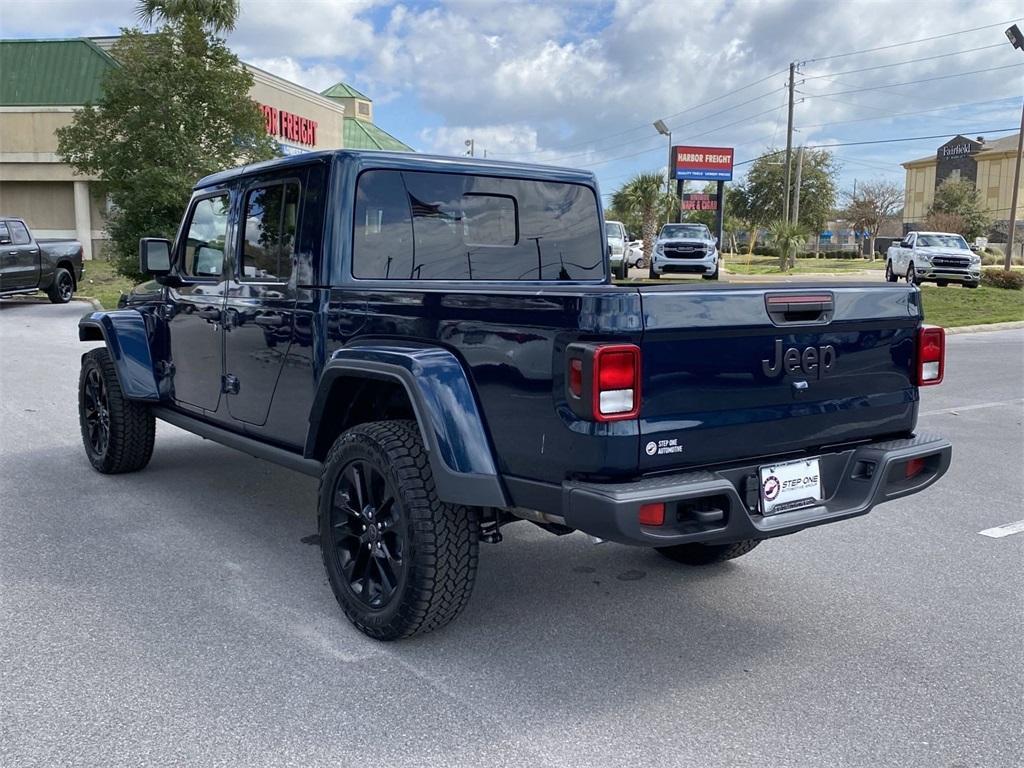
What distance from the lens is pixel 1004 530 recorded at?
554 centimetres

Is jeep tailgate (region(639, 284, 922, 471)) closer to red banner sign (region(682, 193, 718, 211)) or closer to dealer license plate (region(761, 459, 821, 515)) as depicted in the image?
dealer license plate (region(761, 459, 821, 515))

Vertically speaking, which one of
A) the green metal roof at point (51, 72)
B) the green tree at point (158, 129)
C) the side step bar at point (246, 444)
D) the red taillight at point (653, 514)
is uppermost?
the green metal roof at point (51, 72)

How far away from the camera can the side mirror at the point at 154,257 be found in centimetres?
572

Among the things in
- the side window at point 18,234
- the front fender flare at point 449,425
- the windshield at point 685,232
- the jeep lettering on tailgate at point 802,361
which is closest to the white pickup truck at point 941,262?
the windshield at point 685,232

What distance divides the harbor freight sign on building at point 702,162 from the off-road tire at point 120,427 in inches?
1574

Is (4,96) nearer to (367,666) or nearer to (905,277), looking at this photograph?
(905,277)

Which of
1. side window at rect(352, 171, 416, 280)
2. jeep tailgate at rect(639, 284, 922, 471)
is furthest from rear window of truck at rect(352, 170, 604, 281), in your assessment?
jeep tailgate at rect(639, 284, 922, 471)

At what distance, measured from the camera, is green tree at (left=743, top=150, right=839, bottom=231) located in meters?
68.5

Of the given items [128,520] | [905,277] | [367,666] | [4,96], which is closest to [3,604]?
[128,520]

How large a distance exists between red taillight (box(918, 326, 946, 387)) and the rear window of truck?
70.9 inches

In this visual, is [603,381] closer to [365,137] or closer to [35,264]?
[35,264]

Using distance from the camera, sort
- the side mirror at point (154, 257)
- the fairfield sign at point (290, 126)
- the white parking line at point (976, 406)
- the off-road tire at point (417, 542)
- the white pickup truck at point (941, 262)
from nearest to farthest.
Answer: the off-road tire at point (417, 542) → the side mirror at point (154, 257) → the white parking line at point (976, 406) → the white pickup truck at point (941, 262) → the fairfield sign at point (290, 126)

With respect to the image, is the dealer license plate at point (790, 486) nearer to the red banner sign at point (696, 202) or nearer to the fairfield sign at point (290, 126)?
the fairfield sign at point (290, 126)

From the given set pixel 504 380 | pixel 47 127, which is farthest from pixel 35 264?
pixel 504 380
